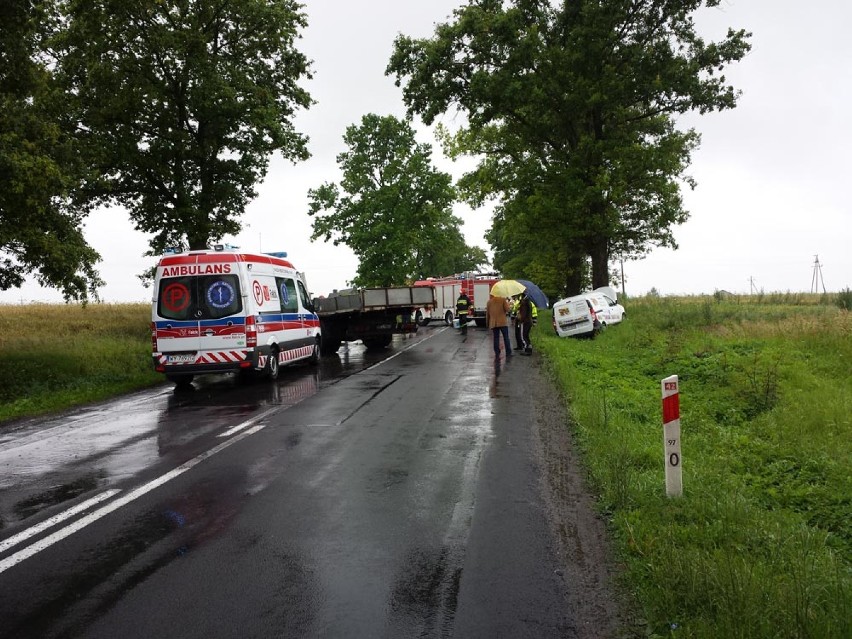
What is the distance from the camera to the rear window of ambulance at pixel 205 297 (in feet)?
45.3

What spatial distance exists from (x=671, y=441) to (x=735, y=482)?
1320mm

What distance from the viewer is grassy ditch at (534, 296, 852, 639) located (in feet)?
12.3

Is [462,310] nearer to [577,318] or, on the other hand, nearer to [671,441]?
[577,318]

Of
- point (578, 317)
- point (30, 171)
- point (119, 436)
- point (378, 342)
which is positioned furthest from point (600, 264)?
point (119, 436)

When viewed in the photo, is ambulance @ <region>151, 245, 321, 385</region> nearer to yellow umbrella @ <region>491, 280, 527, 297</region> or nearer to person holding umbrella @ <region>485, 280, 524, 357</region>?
person holding umbrella @ <region>485, 280, 524, 357</region>

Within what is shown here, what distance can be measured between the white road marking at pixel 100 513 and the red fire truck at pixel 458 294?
2927 centimetres

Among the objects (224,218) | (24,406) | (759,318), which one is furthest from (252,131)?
(759,318)

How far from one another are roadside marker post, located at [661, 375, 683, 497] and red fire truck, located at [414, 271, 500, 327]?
3073cm

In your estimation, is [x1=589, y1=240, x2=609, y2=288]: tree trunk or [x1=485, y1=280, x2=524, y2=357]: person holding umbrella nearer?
[x1=485, y1=280, x2=524, y2=357]: person holding umbrella

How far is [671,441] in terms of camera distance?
5.72 meters

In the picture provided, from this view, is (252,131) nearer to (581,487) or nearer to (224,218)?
(224,218)

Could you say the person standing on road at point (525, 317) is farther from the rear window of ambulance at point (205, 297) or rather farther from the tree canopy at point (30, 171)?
the tree canopy at point (30, 171)

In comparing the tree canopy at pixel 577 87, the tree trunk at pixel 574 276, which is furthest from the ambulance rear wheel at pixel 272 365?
the tree trunk at pixel 574 276

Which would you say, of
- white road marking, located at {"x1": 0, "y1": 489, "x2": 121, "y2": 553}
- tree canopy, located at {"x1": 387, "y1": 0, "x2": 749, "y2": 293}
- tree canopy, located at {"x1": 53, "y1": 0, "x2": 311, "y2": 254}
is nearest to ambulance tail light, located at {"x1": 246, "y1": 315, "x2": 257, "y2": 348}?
white road marking, located at {"x1": 0, "y1": 489, "x2": 121, "y2": 553}
